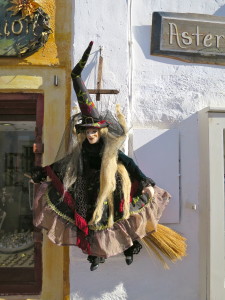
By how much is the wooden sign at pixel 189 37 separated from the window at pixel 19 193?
4.44 feet

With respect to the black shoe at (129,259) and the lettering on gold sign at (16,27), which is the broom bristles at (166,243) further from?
the lettering on gold sign at (16,27)

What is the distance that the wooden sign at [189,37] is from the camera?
359 cm

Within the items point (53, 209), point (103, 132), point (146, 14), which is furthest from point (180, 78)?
point (53, 209)

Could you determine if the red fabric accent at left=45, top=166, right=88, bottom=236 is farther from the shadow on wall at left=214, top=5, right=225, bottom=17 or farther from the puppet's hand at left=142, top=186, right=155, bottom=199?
the shadow on wall at left=214, top=5, right=225, bottom=17

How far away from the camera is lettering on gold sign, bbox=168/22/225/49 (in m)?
3.63

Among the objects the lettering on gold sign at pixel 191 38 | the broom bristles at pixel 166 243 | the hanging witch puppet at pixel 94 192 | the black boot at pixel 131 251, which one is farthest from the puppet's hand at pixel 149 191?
the lettering on gold sign at pixel 191 38

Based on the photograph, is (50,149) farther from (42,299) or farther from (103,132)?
(42,299)

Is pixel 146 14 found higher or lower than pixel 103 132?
higher

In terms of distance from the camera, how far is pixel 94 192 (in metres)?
2.98

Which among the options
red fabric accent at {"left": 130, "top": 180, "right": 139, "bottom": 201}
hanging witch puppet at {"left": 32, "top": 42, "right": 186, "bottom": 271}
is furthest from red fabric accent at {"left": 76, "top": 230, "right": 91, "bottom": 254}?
red fabric accent at {"left": 130, "top": 180, "right": 139, "bottom": 201}

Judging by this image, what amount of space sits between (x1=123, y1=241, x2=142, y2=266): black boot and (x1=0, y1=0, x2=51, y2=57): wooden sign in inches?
80.8

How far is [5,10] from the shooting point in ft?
11.3

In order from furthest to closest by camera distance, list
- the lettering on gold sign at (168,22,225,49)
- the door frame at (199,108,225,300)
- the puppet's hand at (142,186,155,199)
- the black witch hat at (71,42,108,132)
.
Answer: the lettering on gold sign at (168,22,225,49) < the door frame at (199,108,225,300) < the puppet's hand at (142,186,155,199) < the black witch hat at (71,42,108,132)

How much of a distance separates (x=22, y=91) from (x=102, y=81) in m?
0.79
